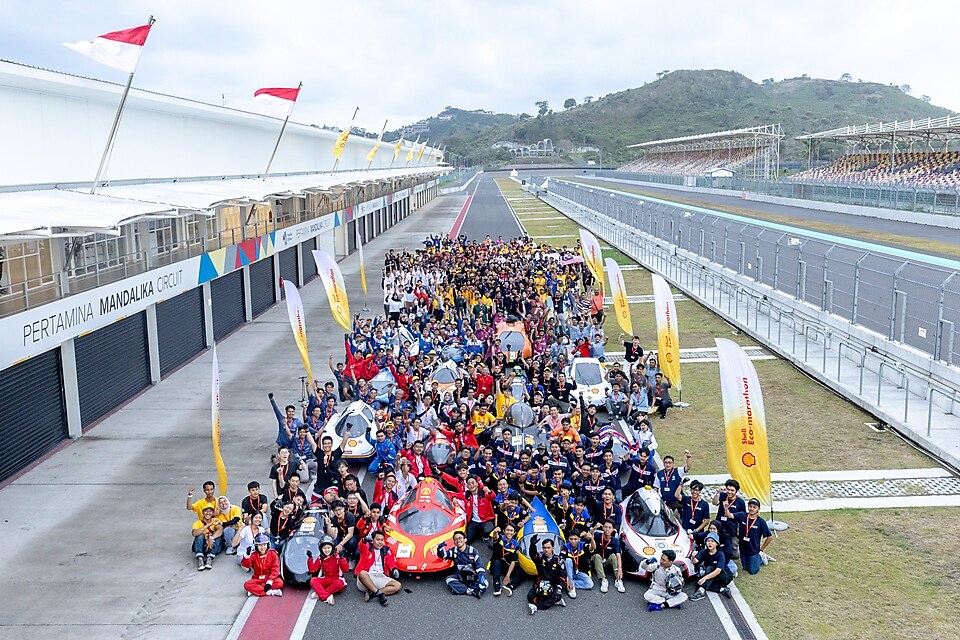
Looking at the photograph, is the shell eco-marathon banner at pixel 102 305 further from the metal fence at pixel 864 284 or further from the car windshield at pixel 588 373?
the metal fence at pixel 864 284

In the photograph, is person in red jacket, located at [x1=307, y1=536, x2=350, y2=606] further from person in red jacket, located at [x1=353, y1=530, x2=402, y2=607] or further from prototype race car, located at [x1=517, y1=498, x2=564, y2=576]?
prototype race car, located at [x1=517, y1=498, x2=564, y2=576]

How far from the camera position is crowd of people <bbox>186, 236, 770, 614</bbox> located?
36.2ft

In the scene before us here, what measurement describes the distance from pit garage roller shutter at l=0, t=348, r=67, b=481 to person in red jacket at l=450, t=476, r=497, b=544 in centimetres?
826

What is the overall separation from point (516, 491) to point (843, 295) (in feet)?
43.3

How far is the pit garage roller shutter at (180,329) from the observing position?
22.6m

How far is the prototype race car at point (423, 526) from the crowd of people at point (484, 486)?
0.13m

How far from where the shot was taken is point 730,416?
12945 millimetres

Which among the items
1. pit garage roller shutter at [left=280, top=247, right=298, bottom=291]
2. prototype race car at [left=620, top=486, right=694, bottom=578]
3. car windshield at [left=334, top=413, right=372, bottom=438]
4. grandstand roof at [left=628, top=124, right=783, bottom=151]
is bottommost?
prototype race car at [left=620, top=486, right=694, bottom=578]

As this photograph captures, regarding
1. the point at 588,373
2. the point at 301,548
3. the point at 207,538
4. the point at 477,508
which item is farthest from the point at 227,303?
the point at 301,548

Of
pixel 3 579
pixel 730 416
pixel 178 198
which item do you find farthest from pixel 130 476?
pixel 730 416

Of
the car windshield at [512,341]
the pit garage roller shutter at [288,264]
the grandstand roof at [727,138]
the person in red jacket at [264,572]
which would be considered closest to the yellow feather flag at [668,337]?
the car windshield at [512,341]

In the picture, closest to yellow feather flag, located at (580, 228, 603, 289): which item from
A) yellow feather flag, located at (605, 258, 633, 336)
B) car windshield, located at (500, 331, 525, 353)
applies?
yellow feather flag, located at (605, 258, 633, 336)

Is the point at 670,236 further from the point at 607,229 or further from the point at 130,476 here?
the point at 130,476

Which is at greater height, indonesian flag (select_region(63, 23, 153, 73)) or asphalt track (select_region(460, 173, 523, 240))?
indonesian flag (select_region(63, 23, 153, 73))
